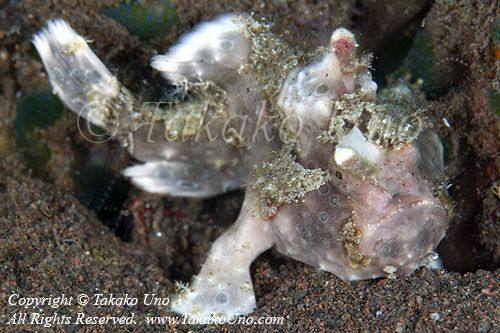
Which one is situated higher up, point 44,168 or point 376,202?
point 376,202

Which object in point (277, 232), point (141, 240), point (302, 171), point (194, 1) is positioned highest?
point (194, 1)

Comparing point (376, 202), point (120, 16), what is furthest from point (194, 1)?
point (376, 202)

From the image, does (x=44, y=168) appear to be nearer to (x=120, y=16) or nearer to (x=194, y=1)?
(x=120, y=16)

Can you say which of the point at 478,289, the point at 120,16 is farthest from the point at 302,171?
the point at 120,16

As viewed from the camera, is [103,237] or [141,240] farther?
[141,240]

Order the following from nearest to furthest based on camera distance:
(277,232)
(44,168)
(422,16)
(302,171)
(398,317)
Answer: (398,317)
(302,171)
(277,232)
(422,16)
(44,168)

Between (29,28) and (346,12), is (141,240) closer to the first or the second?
(29,28)

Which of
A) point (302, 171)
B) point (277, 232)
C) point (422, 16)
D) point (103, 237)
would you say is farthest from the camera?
point (422, 16)
